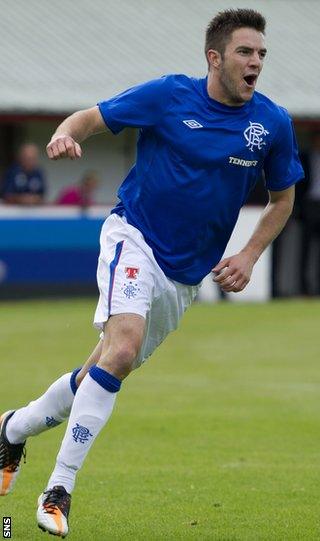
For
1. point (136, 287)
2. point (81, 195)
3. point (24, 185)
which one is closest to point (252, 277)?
point (81, 195)

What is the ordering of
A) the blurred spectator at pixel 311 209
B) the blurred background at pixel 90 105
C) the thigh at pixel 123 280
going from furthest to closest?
1. the blurred spectator at pixel 311 209
2. the blurred background at pixel 90 105
3. the thigh at pixel 123 280

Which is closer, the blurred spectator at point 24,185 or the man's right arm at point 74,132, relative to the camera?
the man's right arm at point 74,132

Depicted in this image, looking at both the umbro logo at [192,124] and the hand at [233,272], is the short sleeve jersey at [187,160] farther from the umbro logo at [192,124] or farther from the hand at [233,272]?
the hand at [233,272]

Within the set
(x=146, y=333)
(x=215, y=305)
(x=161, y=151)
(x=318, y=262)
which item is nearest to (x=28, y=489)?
(x=146, y=333)

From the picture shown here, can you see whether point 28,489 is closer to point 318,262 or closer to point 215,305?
point 215,305

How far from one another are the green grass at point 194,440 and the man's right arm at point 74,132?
188cm

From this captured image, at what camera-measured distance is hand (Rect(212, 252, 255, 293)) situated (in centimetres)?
748

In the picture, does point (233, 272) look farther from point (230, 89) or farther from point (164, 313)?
point (230, 89)

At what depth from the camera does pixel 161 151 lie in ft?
24.7

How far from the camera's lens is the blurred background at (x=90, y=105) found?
22.9 meters

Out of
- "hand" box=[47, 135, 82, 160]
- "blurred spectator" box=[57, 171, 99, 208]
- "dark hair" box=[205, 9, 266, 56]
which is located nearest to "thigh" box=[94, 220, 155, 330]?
"hand" box=[47, 135, 82, 160]

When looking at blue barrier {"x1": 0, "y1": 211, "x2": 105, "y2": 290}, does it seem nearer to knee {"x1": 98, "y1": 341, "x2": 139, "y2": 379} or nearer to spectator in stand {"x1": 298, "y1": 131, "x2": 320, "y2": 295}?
spectator in stand {"x1": 298, "y1": 131, "x2": 320, "y2": 295}

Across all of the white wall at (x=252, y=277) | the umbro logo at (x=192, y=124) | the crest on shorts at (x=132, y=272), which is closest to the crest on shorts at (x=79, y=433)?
the crest on shorts at (x=132, y=272)

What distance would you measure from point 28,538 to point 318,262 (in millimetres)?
18621
